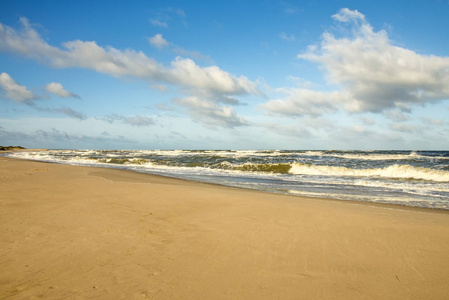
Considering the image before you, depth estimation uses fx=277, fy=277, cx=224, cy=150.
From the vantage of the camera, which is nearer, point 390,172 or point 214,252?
point 214,252

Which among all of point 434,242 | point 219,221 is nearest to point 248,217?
point 219,221

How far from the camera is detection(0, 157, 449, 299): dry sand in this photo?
271 cm

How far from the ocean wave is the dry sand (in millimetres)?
13701

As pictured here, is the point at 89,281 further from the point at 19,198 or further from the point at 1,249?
the point at 19,198

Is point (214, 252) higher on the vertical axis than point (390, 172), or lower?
lower

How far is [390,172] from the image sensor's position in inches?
762

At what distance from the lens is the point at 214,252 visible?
3.66 metres

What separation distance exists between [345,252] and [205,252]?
6.23 ft

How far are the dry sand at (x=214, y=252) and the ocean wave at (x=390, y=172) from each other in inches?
539

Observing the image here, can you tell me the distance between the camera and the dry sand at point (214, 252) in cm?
271

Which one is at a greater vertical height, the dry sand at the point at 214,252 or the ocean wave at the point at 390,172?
the ocean wave at the point at 390,172

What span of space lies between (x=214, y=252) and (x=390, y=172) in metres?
19.6

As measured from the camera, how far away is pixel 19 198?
6.52 metres

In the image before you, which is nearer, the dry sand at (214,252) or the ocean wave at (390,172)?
the dry sand at (214,252)
